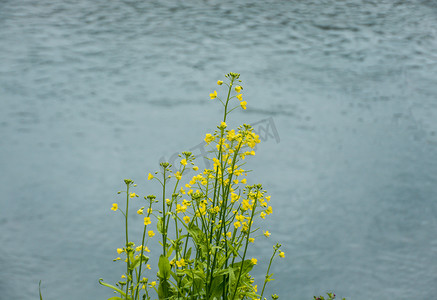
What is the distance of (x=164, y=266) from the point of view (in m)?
1.04

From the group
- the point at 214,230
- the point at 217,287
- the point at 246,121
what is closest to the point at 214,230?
the point at 214,230

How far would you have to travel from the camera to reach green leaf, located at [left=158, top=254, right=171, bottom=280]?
1.03 meters

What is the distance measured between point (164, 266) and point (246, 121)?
6.38ft

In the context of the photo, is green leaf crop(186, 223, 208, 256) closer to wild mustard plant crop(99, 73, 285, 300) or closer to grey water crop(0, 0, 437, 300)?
wild mustard plant crop(99, 73, 285, 300)

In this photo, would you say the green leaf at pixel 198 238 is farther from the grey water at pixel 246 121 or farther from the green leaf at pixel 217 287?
the grey water at pixel 246 121

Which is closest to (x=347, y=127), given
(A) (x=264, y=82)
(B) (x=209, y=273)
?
(A) (x=264, y=82)

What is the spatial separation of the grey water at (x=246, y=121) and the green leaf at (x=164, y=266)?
3.05 ft

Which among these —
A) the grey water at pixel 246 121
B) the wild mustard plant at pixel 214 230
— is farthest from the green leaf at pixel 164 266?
the grey water at pixel 246 121

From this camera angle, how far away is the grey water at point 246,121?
2057mm

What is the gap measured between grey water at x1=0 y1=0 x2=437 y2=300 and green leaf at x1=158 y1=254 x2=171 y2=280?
0.93 meters

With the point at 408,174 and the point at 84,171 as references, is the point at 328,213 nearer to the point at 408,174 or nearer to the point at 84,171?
the point at 408,174

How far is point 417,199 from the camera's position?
2445 mm

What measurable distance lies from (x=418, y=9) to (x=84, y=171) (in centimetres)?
323

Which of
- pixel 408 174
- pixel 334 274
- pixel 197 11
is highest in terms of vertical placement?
pixel 197 11
